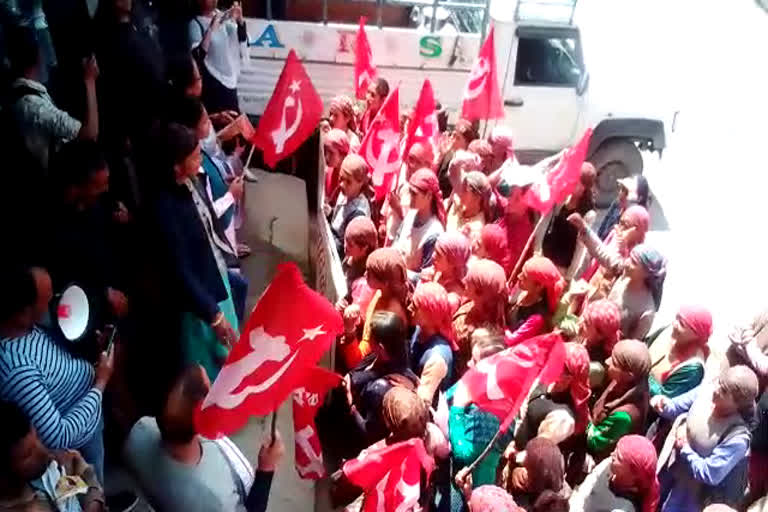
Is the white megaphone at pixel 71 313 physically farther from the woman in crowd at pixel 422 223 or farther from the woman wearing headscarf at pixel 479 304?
the woman in crowd at pixel 422 223

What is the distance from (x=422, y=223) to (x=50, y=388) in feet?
8.58

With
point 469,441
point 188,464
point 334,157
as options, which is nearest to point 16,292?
point 188,464

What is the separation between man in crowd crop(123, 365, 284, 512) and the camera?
9.64 ft

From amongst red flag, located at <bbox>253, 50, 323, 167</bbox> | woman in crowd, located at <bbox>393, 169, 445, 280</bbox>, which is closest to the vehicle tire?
woman in crowd, located at <bbox>393, 169, 445, 280</bbox>

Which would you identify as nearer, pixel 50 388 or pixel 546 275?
pixel 50 388

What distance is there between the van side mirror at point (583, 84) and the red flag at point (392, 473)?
5327mm

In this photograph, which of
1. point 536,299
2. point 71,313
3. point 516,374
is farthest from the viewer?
point 536,299

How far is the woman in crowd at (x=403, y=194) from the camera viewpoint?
17.9 feet

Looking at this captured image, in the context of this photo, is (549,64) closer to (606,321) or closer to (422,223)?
(422,223)

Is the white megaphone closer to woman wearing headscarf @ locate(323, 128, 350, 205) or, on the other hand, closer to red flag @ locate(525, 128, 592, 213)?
woman wearing headscarf @ locate(323, 128, 350, 205)

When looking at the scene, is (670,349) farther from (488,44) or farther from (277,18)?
(277,18)

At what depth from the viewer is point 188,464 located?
296cm

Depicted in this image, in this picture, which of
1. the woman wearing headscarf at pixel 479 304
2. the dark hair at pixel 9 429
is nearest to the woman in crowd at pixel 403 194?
the woman wearing headscarf at pixel 479 304

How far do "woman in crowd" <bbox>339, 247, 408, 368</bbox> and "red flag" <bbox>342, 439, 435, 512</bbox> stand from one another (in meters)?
0.75
